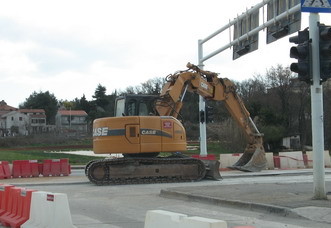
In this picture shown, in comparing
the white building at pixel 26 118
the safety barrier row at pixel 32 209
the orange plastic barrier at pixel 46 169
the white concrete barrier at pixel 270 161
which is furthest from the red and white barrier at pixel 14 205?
the white building at pixel 26 118

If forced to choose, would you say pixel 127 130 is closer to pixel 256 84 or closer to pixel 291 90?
pixel 291 90

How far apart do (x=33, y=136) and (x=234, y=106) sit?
198 ft

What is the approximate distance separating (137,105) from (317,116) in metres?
9.21

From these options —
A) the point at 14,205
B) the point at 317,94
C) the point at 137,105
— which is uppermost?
the point at 137,105

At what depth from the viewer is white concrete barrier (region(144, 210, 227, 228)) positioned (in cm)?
477

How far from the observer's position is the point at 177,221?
5324 mm

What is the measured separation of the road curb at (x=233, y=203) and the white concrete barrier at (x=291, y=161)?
16277 mm

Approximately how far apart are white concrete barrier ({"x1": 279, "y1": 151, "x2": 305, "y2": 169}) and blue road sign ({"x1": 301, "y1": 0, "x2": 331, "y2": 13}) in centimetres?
1860

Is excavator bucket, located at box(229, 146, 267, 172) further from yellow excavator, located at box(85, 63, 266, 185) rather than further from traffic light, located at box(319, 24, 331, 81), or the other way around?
traffic light, located at box(319, 24, 331, 81)

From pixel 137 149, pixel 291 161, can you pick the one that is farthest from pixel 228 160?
pixel 137 149

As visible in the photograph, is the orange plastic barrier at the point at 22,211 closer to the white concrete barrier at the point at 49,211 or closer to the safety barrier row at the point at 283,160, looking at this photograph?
the white concrete barrier at the point at 49,211

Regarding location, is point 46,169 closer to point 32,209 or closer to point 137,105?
point 137,105

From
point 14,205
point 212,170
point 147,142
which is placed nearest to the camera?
point 14,205

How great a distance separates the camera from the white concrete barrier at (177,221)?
4.77m
